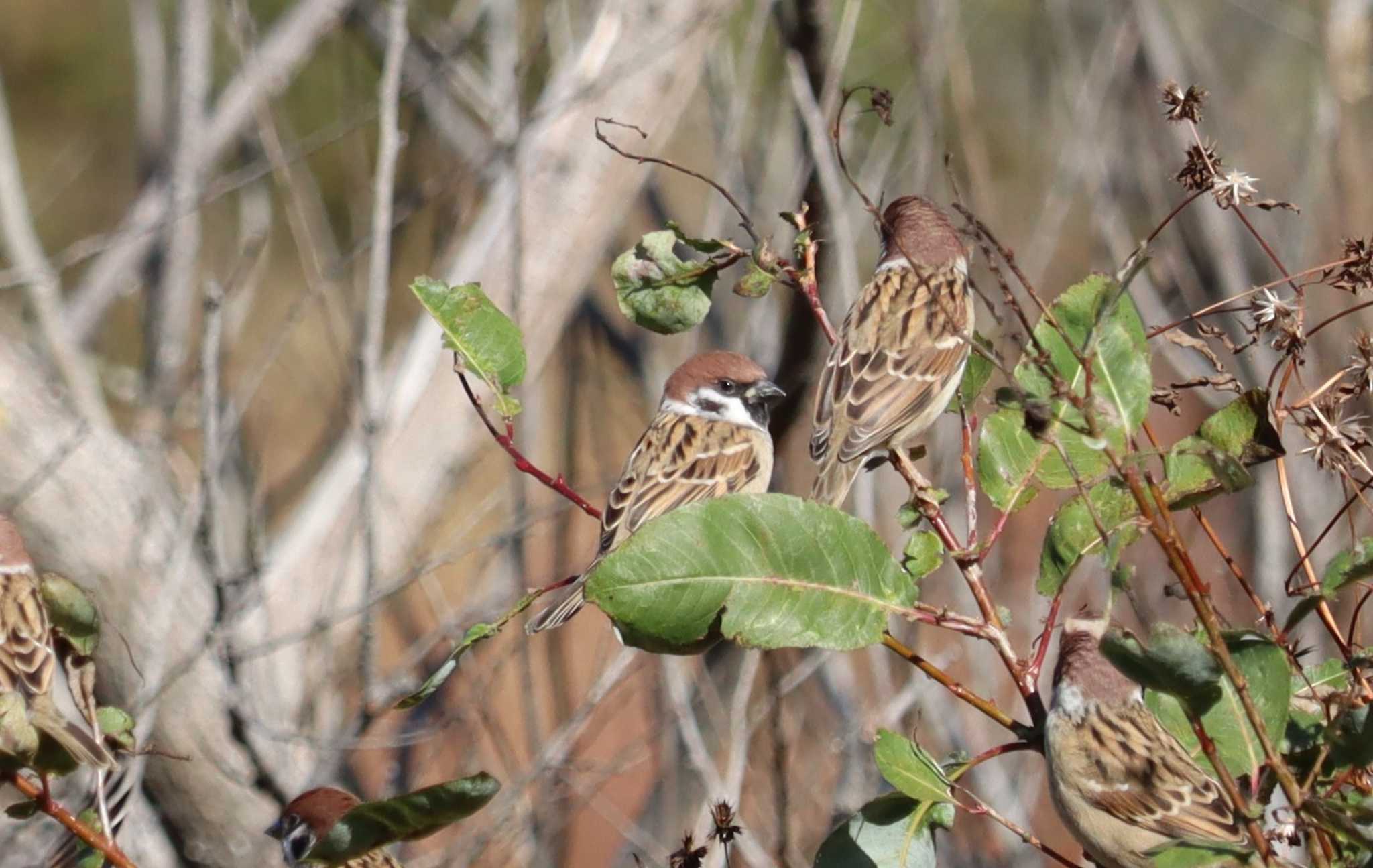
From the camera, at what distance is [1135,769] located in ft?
6.58

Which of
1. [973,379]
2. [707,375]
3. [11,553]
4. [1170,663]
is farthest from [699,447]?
[1170,663]

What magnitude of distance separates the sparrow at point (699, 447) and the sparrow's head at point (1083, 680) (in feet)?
3.45

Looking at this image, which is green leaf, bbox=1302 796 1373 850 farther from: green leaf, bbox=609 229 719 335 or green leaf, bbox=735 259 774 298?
green leaf, bbox=609 229 719 335

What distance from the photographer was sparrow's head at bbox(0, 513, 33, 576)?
218 cm

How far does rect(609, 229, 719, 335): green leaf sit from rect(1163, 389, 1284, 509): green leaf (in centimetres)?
61

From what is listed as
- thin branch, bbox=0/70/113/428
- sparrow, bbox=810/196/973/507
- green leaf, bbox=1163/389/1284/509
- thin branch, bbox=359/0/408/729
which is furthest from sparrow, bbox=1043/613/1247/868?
thin branch, bbox=0/70/113/428

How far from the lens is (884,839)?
148 cm

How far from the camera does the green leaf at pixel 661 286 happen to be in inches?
70.8

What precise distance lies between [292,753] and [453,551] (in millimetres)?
721

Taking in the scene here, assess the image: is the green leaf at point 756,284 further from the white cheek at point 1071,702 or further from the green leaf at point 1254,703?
the white cheek at point 1071,702

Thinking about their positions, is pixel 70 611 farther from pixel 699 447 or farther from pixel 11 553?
pixel 699 447

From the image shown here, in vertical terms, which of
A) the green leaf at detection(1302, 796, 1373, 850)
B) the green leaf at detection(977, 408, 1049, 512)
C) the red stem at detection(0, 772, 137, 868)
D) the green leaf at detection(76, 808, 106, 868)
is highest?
the green leaf at detection(977, 408, 1049, 512)

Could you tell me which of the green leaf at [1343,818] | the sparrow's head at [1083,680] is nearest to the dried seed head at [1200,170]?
the green leaf at [1343,818]

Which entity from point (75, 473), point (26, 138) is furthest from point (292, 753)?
point (26, 138)
